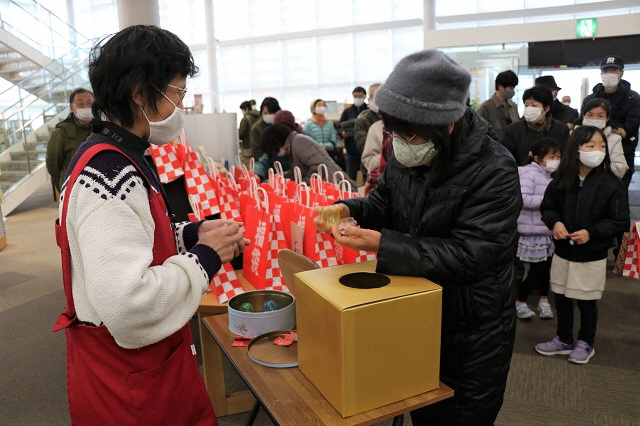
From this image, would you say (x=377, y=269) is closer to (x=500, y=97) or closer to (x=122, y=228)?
(x=122, y=228)

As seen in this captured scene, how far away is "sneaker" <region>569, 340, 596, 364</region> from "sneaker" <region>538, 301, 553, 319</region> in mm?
590

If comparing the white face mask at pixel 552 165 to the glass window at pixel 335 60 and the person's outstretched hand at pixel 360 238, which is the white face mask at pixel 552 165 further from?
the glass window at pixel 335 60

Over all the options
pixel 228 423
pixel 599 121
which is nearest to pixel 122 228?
pixel 228 423

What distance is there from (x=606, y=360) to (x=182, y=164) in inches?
108

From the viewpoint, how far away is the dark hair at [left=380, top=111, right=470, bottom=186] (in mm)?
1329

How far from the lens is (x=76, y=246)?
→ 1.05m

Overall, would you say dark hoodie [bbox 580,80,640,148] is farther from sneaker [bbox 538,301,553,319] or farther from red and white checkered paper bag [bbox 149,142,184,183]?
red and white checkered paper bag [bbox 149,142,184,183]

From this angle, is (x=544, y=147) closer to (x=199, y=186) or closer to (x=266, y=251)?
(x=266, y=251)

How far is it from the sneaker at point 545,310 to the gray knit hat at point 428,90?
2.81 m

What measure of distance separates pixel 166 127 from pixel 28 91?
978cm

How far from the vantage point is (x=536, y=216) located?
3557mm

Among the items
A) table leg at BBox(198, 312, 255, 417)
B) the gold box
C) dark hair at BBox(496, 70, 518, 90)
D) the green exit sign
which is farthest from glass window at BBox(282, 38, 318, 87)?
the gold box

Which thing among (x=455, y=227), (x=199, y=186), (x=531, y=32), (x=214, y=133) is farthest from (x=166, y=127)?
(x=531, y=32)

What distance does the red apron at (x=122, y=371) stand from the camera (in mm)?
1110
